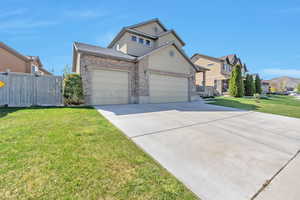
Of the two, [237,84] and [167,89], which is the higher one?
[237,84]

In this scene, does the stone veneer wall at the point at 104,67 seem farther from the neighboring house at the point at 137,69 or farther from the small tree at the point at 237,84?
the small tree at the point at 237,84

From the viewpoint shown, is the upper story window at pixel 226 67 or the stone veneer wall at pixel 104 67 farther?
the upper story window at pixel 226 67

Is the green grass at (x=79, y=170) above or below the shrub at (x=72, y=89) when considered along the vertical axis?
below

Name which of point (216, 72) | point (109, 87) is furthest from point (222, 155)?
point (216, 72)

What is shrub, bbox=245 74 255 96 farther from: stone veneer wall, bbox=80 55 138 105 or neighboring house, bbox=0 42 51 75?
neighboring house, bbox=0 42 51 75

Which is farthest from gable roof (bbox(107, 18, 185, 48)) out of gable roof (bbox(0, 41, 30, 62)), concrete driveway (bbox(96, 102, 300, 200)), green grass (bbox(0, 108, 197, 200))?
green grass (bbox(0, 108, 197, 200))

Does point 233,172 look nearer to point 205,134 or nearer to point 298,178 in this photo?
point 298,178

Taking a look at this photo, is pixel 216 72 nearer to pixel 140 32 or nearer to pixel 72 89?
pixel 140 32

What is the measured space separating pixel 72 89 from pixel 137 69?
4719 mm

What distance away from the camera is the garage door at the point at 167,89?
1049 centimetres

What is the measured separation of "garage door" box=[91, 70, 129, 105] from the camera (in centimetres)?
854

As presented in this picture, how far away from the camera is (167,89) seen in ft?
37.0

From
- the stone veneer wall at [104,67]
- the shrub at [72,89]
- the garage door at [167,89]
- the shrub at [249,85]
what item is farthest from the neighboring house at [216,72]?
the shrub at [72,89]

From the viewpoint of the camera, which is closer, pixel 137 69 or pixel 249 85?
pixel 137 69
